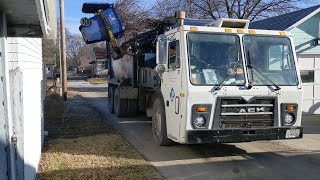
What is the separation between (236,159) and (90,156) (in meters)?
2.91

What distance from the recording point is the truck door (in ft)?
24.0

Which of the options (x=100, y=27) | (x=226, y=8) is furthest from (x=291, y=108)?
(x=226, y=8)

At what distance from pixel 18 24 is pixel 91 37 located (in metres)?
7.74

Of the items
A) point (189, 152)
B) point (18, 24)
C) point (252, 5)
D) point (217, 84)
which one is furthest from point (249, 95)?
point (252, 5)

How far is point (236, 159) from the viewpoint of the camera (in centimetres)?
756

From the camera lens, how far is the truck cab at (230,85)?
6.95 m

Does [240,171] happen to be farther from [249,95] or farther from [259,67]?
[259,67]

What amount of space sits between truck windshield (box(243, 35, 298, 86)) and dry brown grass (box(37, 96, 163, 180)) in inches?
108

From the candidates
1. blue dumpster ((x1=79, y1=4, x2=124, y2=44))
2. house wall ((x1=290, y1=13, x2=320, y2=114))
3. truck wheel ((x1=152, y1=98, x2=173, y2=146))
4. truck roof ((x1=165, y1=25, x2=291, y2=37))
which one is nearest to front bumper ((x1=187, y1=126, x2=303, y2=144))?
truck wheel ((x1=152, y1=98, x2=173, y2=146))

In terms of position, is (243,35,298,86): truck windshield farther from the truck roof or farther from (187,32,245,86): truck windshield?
(187,32,245,86): truck windshield

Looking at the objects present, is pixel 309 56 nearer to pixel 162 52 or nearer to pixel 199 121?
pixel 162 52

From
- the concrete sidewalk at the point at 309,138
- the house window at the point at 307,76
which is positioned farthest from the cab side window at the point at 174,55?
the house window at the point at 307,76

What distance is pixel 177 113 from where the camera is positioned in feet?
23.9

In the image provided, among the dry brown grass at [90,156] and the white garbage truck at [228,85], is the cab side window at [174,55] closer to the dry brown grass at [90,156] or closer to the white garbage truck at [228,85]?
the white garbage truck at [228,85]
